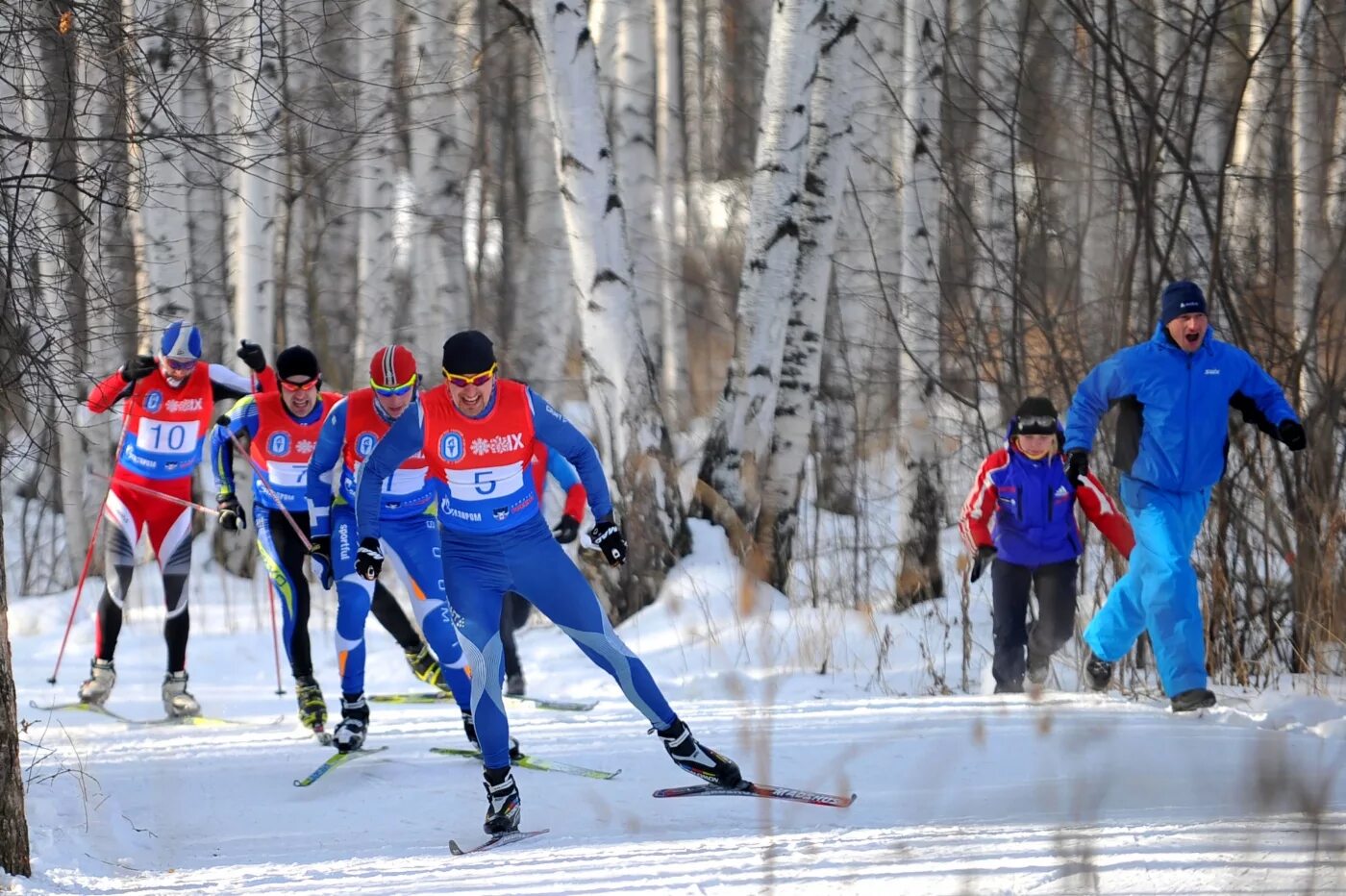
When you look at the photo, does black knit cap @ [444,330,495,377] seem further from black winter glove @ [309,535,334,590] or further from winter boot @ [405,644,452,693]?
winter boot @ [405,644,452,693]

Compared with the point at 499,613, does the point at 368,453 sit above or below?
above

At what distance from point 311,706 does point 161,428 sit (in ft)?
7.08

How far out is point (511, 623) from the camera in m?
8.77

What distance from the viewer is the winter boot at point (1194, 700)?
675cm

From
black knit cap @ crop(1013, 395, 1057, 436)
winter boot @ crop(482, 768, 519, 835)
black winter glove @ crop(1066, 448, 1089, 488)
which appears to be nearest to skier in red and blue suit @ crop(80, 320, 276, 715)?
winter boot @ crop(482, 768, 519, 835)

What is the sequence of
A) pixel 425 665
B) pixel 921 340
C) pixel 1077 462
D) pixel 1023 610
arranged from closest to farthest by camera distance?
pixel 1077 462 < pixel 1023 610 < pixel 425 665 < pixel 921 340

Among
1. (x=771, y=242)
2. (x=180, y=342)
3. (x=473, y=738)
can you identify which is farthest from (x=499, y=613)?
(x=771, y=242)

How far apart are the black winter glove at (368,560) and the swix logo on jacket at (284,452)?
6.72 ft

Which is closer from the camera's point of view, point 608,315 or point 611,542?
point 611,542

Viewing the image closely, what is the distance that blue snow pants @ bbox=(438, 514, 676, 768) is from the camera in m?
5.85

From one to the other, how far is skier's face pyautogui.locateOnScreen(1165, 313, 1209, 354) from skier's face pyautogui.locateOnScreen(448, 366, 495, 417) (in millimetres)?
3109

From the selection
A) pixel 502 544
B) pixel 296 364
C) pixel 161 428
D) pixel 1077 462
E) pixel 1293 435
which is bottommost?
pixel 502 544

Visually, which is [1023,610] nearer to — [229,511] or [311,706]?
[311,706]

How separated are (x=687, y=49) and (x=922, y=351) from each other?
14.2 meters
